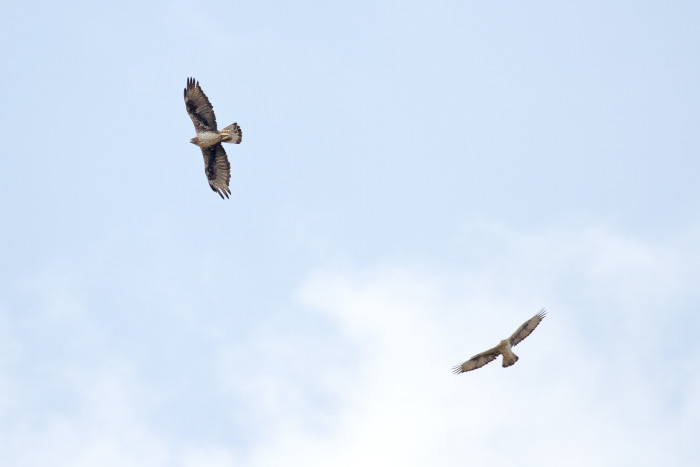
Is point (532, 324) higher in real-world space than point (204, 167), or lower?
lower

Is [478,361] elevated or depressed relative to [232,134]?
depressed

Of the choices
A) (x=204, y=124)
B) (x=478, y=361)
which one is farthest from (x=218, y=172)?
(x=478, y=361)

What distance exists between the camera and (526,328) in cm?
2948

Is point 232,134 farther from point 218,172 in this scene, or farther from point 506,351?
point 506,351

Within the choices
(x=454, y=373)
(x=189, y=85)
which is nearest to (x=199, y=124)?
(x=189, y=85)

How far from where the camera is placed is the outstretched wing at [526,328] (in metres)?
29.3

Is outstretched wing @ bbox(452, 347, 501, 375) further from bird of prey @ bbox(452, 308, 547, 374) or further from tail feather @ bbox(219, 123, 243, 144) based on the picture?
tail feather @ bbox(219, 123, 243, 144)

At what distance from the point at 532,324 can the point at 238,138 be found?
954 cm

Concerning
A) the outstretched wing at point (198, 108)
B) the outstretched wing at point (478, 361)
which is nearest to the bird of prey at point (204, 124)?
the outstretched wing at point (198, 108)

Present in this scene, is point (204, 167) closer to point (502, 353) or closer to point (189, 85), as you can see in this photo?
point (189, 85)

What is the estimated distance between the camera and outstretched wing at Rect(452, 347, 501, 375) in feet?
96.7

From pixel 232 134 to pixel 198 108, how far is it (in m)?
1.24

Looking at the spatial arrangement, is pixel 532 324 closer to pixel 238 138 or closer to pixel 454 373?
pixel 454 373

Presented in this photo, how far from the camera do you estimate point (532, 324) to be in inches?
1161
